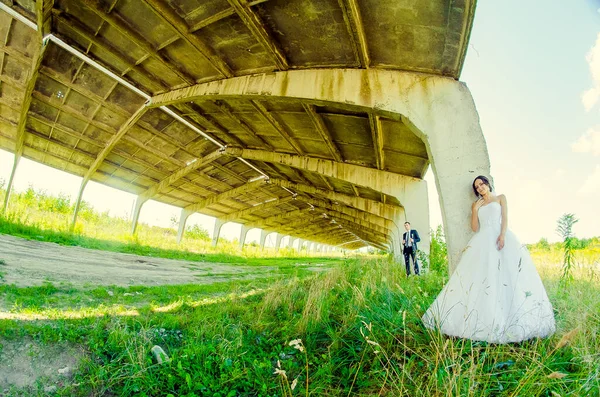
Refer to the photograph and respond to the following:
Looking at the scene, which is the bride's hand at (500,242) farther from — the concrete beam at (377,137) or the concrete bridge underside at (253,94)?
the concrete beam at (377,137)

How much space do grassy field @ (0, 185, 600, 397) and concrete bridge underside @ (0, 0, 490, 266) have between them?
1.82 m

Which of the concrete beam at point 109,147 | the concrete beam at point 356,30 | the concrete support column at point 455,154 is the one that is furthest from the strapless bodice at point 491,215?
the concrete beam at point 109,147

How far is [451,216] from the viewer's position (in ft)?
13.9

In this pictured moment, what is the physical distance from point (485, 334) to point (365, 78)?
4737mm

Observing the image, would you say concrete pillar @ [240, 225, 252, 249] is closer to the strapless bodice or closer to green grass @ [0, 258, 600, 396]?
green grass @ [0, 258, 600, 396]

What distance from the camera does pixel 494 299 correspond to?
295 centimetres

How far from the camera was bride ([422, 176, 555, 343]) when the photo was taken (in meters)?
2.75

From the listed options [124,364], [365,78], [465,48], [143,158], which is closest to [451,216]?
[465,48]

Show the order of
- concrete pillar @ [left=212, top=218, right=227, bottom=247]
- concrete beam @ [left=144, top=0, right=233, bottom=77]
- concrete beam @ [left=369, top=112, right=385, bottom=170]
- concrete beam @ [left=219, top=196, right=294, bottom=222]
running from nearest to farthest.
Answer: concrete beam @ [left=144, top=0, right=233, bottom=77] → concrete beam @ [left=369, top=112, right=385, bottom=170] → concrete beam @ [left=219, top=196, right=294, bottom=222] → concrete pillar @ [left=212, top=218, right=227, bottom=247]

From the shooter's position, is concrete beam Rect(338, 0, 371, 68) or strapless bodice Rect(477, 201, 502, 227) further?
concrete beam Rect(338, 0, 371, 68)

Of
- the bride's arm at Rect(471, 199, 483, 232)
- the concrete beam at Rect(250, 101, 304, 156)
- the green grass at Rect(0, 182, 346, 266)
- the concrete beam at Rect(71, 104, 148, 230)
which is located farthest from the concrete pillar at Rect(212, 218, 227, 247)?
the bride's arm at Rect(471, 199, 483, 232)

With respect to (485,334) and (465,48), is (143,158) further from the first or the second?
(485,334)

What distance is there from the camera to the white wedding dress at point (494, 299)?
9.01 feet

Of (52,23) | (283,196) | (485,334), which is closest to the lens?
(485,334)
